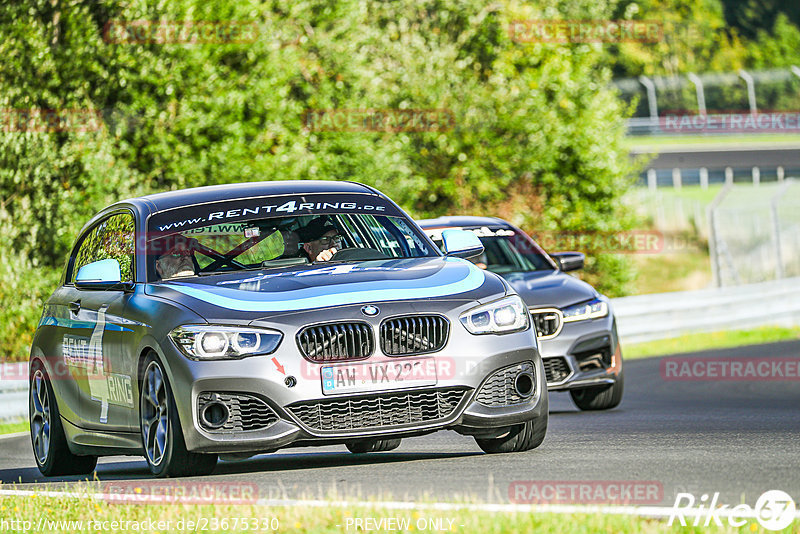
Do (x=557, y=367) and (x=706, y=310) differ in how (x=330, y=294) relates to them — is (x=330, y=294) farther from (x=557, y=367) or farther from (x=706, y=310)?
(x=706, y=310)

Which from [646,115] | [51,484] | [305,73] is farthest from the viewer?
[646,115]

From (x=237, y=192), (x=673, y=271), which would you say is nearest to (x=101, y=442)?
(x=237, y=192)

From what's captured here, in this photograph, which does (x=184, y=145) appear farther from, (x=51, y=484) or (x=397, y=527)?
(x=397, y=527)

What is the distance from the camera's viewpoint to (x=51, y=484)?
8945 mm

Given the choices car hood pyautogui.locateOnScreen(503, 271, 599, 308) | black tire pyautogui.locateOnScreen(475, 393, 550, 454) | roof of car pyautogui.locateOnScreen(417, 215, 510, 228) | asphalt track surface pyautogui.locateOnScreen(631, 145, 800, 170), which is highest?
black tire pyautogui.locateOnScreen(475, 393, 550, 454)

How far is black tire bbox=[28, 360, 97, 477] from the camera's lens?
9680mm

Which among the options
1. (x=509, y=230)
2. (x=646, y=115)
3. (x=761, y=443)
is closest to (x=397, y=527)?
(x=761, y=443)

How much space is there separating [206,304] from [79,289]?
65.7 inches

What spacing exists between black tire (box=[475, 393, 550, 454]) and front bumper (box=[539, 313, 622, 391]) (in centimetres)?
365

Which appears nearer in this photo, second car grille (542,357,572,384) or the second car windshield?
the second car windshield

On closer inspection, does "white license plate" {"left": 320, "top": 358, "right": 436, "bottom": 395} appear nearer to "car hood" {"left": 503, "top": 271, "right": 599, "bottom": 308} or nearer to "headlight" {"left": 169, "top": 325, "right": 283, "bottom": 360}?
"headlight" {"left": 169, "top": 325, "right": 283, "bottom": 360}

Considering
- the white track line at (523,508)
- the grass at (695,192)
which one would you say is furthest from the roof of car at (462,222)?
the grass at (695,192)

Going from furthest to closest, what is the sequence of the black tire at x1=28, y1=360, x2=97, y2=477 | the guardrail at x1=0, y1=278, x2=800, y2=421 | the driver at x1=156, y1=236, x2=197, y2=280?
the guardrail at x1=0, y1=278, x2=800, y2=421, the black tire at x1=28, y1=360, x2=97, y2=477, the driver at x1=156, y1=236, x2=197, y2=280

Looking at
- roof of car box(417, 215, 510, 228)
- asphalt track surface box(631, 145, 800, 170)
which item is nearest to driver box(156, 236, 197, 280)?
roof of car box(417, 215, 510, 228)
